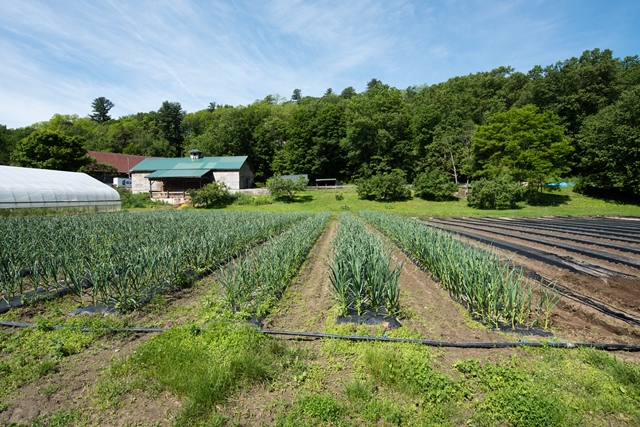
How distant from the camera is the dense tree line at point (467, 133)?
26344mm

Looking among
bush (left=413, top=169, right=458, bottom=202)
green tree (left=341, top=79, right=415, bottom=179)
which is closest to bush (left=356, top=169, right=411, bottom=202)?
bush (left=413, top=169, right=458, bottom=202)

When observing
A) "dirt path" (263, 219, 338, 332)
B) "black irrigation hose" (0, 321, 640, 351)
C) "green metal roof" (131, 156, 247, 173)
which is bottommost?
"dirt path" (263, 219, 338, 332)

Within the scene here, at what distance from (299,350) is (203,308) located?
1661mm

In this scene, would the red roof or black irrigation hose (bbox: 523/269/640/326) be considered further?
the red roof

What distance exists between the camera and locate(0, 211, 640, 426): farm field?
6.80ft

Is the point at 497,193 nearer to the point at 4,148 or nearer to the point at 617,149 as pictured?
the point at 617,149

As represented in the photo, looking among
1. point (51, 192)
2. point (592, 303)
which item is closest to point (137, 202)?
point (51, 192)

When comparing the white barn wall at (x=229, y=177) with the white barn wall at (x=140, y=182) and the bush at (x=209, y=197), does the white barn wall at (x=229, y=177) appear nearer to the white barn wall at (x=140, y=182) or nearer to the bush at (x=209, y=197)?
the bush at (x=209, y=197)

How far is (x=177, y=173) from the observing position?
1268 inches

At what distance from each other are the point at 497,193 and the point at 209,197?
24907mm

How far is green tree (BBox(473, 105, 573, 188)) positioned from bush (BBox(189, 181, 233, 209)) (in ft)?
82.7

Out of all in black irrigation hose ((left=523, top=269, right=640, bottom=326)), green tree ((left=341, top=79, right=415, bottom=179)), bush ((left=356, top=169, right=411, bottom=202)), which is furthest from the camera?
green tree ((left=341, top=79, right=415, bottom=179))

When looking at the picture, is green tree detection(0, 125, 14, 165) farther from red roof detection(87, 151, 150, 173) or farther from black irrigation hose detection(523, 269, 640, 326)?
black irrigation hose detection(523, 269, 640, 326)

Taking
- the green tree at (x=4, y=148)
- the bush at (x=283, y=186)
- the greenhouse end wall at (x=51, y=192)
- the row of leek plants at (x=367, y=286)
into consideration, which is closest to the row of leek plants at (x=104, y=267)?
the row of leek plants at (x=367, y=286)
